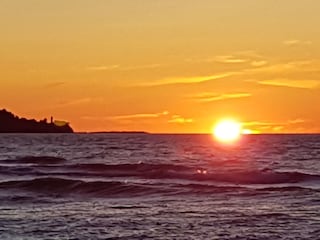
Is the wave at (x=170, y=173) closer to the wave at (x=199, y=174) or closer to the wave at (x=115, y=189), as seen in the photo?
the wave at (x=199, y=174)

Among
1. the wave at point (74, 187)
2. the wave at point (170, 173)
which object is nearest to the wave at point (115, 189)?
the wave at point (74, 187)

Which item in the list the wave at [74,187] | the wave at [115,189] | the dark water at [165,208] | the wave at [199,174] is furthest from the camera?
the wave at [199,174]

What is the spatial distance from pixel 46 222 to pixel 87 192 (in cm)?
1297

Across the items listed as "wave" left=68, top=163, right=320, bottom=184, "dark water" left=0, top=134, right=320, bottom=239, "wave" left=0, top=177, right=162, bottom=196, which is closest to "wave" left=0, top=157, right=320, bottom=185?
"wave" left=68, top=163, right=320, bottom=184

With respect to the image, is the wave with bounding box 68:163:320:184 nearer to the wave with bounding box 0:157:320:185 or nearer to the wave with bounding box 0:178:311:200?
the wave with bounding box 0:157:320:185

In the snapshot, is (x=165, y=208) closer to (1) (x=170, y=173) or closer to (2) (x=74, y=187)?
(2) (x=74, y=187)

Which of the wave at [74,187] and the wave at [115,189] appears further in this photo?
the wave at [74,187]

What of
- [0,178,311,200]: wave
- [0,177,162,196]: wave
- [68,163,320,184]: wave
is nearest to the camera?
[0,178,311,200]: wave

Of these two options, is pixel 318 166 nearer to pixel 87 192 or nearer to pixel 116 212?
pixel 87 192

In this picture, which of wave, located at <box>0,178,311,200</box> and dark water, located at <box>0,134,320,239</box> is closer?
dark water, located at <box>0,134,320,239</box>

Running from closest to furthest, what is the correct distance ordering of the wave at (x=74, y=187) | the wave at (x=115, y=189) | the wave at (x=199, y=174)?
the wave at (x=115, y=189) → the wave at (x=74, y=187) → the wave at (x=199, y=174)

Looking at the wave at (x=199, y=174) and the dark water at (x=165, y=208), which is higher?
the wave at (x=199, y=174)

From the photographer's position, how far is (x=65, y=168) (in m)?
56.4

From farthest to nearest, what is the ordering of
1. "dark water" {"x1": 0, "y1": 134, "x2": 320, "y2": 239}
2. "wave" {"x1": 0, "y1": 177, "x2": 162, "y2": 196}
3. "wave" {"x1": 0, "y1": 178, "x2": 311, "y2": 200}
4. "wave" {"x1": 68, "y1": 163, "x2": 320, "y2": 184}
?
"wave" {"x1": 68, "y1": 163, "x2": 320, "y2": 184} < "wave" {"x1": 0, "y1": 177, "x2": 162, "y2": 196} < "wave" {"x1": 0, "y1": 178, "x2": 311, "y2": 200} < "dark water" {"x1": 0, "y1": 134, "x2": 320, "y2": 239}
